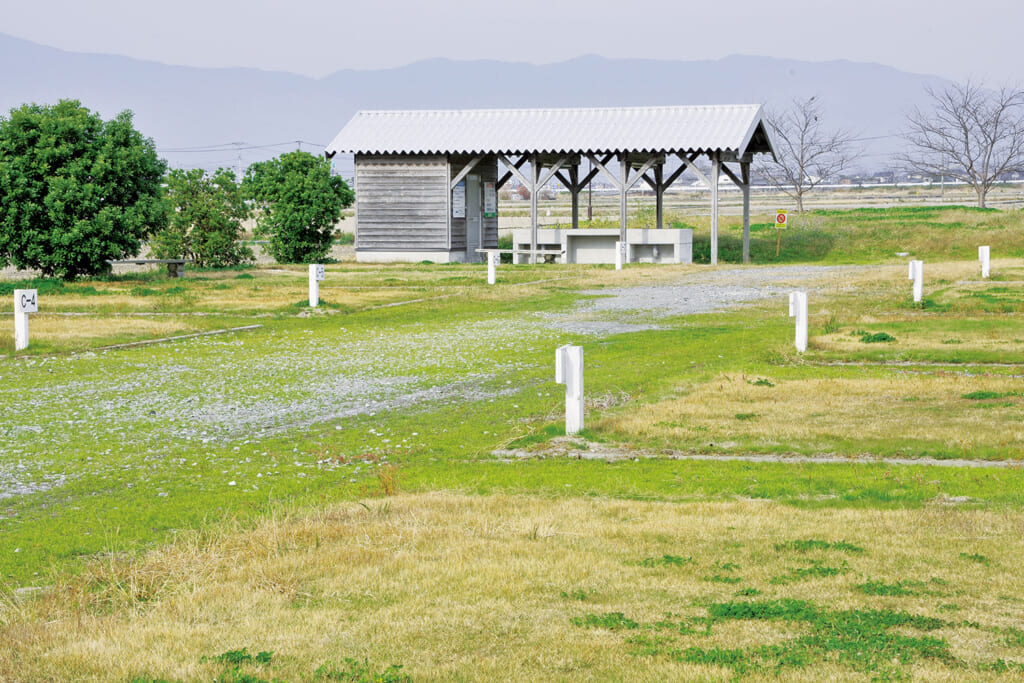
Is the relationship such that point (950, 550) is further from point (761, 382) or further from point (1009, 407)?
point (761, 382)

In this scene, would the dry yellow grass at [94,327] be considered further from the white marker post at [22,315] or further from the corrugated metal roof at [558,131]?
the corrugated metal roof at [558,131]

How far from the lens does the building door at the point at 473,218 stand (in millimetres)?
44938

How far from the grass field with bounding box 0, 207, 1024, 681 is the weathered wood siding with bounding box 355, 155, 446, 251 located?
896 inches

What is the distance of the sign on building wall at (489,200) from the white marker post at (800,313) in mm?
29474

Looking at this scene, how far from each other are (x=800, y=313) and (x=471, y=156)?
2860 centimetres

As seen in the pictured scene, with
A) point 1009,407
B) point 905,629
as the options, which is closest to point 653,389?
point 1009,407

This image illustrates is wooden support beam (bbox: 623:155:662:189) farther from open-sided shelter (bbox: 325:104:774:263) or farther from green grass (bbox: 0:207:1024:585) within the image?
green grass (bbox: 0:207:1024:585)

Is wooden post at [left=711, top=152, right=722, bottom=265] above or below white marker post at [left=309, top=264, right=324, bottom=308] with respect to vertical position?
above

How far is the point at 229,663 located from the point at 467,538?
7.86ft

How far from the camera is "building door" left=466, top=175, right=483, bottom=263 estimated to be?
147ft

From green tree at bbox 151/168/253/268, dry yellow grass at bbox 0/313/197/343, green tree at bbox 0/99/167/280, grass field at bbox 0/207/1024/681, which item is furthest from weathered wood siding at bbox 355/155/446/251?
grass field at bbox 0/207/1024/681

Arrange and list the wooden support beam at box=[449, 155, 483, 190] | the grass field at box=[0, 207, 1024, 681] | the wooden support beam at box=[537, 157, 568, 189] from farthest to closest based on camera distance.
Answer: the wooden support beam at box=[449, 155, 483, 190]
the wooden support beam at box=[537, 157, 568, 189]
the grass field at box=[0, 207, 1024, 681]

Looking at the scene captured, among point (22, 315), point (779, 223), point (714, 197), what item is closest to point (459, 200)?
point (714, 197)

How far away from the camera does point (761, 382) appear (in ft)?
47.0
